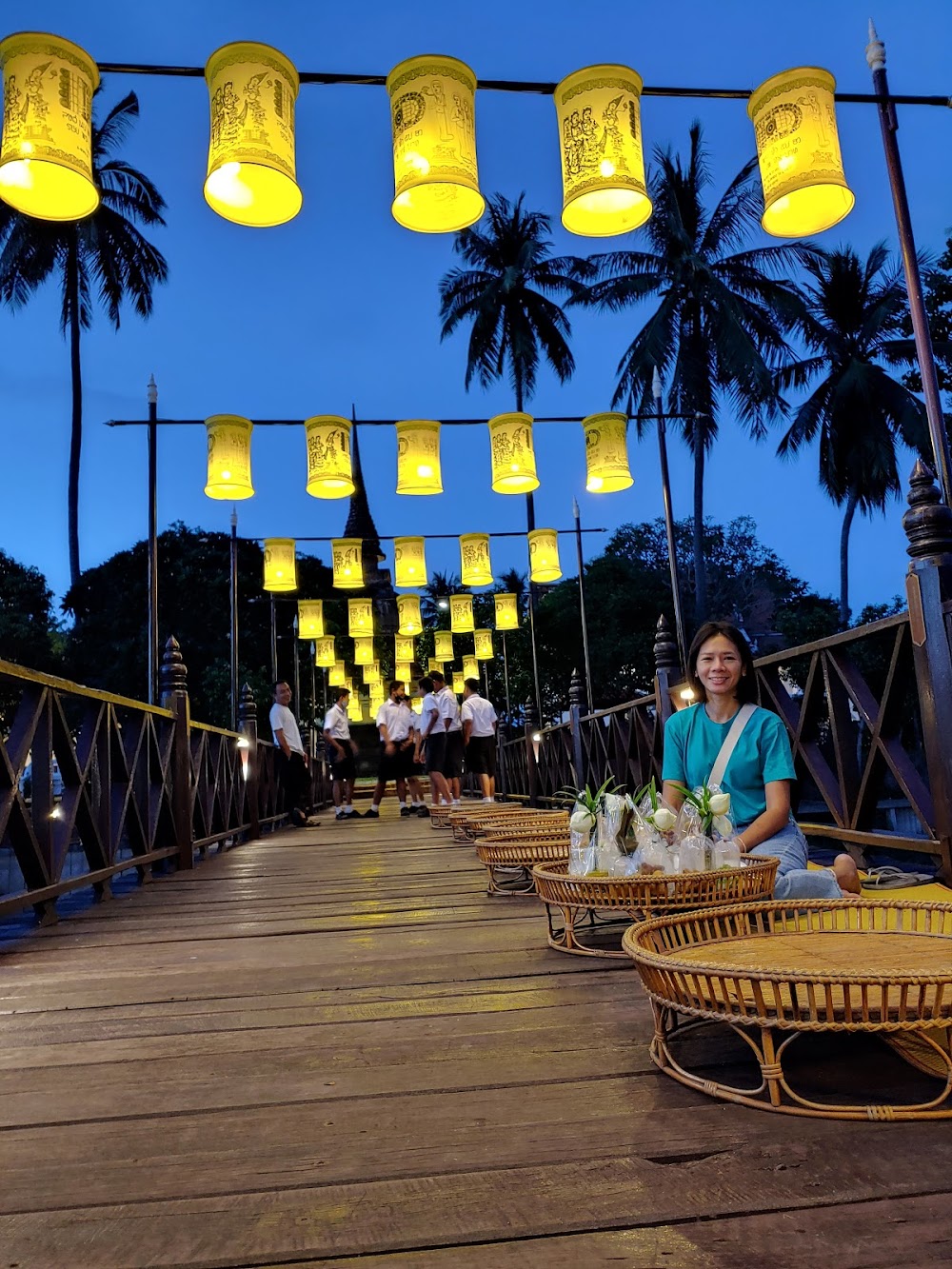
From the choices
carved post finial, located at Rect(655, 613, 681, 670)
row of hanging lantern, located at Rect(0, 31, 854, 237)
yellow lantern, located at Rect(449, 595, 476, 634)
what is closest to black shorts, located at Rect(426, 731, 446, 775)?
carved post finial, located at Rect(655, 613, 681, 670)

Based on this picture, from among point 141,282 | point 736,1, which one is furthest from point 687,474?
point 141,282

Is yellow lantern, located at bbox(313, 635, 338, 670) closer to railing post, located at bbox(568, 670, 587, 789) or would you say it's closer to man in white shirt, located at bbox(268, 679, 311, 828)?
man in white shirt, located at bbox(268, 679, 311, 828)

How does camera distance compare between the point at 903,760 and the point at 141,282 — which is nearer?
the point at 903,760

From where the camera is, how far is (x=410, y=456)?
28.2 ft

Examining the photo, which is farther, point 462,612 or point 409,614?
point 409,614

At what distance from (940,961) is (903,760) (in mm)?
2240

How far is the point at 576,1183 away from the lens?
4.47ft

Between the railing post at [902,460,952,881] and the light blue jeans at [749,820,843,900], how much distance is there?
734 mm

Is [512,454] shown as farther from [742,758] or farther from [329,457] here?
[742,758]

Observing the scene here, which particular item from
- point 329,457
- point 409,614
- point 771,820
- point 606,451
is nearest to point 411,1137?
point 771,820

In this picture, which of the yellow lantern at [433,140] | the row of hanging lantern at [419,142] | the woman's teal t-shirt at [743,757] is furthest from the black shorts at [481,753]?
the woman's teal t-shirt at [743,757]

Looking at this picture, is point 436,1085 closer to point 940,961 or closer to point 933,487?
point 940,961

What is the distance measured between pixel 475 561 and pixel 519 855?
9.50 metres

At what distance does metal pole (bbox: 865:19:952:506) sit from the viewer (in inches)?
202
